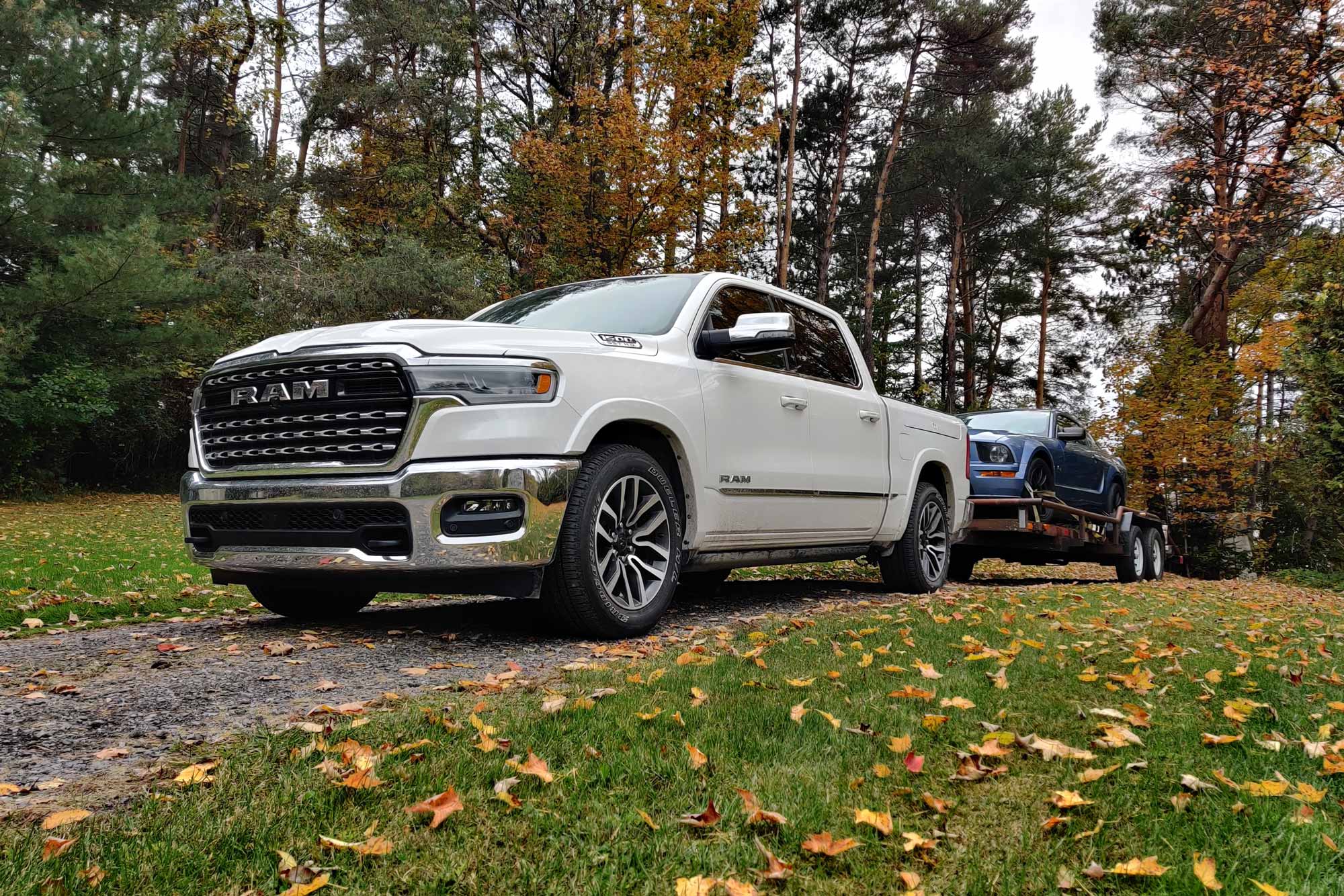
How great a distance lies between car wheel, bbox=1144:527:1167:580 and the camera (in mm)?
12703

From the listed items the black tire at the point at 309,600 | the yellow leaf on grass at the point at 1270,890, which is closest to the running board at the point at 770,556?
the black tire at the point at 309,600

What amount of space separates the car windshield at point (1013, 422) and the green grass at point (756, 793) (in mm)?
7052

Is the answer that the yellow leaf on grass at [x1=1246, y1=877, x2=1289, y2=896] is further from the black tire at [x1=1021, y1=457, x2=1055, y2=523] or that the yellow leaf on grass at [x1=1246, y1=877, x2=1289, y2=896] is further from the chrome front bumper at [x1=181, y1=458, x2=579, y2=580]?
the black tire at [x1=1021, y1=457, x2=1055, y2=523]

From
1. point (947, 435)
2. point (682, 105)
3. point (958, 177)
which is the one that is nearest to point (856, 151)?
point (958, 177)

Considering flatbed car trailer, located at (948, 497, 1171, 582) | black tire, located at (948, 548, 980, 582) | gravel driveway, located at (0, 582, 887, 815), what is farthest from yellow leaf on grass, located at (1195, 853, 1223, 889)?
black tire, located at (948, 548, 980, 582)

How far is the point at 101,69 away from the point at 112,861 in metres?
25.2

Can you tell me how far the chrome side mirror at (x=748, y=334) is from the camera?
16.1 ft

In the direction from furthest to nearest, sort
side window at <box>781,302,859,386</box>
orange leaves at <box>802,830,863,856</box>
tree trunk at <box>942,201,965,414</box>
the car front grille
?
tree trunk at <box>942,201,965,414</box> → side window at <box>781,302,859,386</box> → the car front grille → orange leaves at <box>802,830,863,856</box>

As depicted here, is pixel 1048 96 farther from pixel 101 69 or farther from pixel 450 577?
pixel 450 577

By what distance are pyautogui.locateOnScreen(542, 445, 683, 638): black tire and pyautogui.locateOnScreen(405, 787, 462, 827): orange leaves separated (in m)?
1.98

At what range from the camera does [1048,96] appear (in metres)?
30.3

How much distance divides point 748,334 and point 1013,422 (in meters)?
7.17

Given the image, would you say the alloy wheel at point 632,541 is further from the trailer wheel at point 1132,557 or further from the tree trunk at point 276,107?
the tree trunk at point 276,107

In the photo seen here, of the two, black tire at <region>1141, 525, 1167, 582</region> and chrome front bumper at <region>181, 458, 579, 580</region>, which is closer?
chrome front bumper at <region>181, 458, 579, 580</region>
